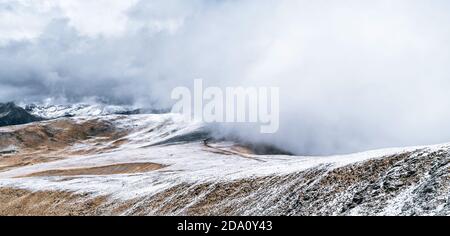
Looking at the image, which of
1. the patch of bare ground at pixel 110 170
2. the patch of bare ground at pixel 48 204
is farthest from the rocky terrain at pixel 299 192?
the patch of bare ground at pixel 110 170

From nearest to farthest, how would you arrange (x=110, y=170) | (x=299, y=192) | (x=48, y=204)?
(x=299, y=192), (x=48, y=204), (x=110, y=170)

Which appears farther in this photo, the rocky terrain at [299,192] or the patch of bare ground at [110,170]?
the patch of bare ground at [110,170]

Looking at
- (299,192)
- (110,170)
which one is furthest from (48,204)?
(110,170)

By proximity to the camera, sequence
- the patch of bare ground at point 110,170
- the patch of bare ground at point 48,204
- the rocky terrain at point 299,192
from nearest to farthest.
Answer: the rocky terrain at point 299,192 < the patch of bare ground at point 48,204 < the patch of bare ground at point 110,170

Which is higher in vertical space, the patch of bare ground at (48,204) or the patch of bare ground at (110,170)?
the patch of bare ground at (48,204)

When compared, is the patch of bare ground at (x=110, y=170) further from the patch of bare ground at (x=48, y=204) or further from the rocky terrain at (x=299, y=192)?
the rocky terrain at (x=299, y=192)

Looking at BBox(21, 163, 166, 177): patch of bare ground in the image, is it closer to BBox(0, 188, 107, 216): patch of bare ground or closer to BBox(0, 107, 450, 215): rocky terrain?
BBox(0, 188, 107, 216): patch of bare ground

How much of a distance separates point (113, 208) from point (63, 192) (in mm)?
17595

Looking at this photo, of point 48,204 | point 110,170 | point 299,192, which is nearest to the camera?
point 299,192

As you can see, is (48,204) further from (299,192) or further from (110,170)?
(110,170)
